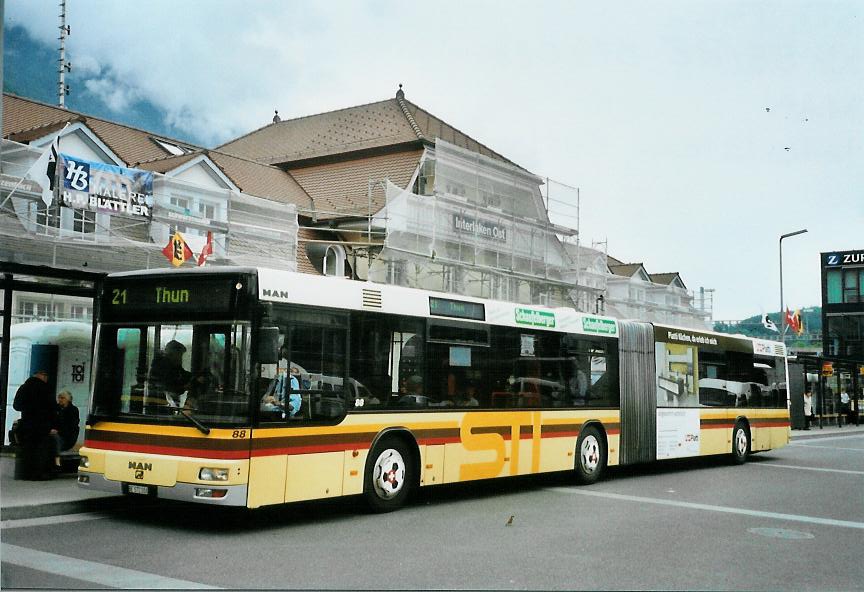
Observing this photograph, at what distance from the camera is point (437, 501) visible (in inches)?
489

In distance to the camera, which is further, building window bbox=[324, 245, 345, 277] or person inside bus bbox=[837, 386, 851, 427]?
person inside bus bbox=[837, 386, 851, 427]

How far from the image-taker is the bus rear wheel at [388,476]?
1080 cm

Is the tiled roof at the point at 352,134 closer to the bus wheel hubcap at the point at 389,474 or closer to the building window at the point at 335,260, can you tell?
the building window at the point at 335,260

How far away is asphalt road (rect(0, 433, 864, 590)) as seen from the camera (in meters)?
7.26

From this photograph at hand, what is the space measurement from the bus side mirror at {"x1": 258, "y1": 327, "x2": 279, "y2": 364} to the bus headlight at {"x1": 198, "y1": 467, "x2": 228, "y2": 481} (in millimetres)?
1182

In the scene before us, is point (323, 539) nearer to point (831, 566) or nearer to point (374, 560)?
point (374, 560)

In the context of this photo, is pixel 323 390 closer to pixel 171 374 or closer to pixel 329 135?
pixel 171 374

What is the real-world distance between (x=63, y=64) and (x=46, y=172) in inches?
210

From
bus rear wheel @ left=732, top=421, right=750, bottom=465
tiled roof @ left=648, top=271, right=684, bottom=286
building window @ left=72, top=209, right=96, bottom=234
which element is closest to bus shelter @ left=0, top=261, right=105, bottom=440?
building window @ left=72, top=209, right=96, bottom=234

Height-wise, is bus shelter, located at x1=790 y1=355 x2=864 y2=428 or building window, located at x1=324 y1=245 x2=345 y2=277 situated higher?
building window, located at x1=324 y1=245 x2=345 y2=277

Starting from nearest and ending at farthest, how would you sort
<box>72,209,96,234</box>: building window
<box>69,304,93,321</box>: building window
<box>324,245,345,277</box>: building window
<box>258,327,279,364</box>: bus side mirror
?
1. <box>258,327,279,364</box>: bus side mirror
2. <box>69,304,93,321</box>: building window
3. <box>72,209,96,234</box>: building window
4. <box>324,245,345,277</box>: building window

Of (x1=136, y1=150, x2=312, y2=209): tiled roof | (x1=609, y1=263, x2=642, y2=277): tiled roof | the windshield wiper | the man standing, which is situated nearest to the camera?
the windshield wiper

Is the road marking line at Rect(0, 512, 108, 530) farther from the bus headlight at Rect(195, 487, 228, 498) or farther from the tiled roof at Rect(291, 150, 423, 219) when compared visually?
the tiled roof at Rect(291, 150, 423, 219)

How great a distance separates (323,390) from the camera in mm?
10219
